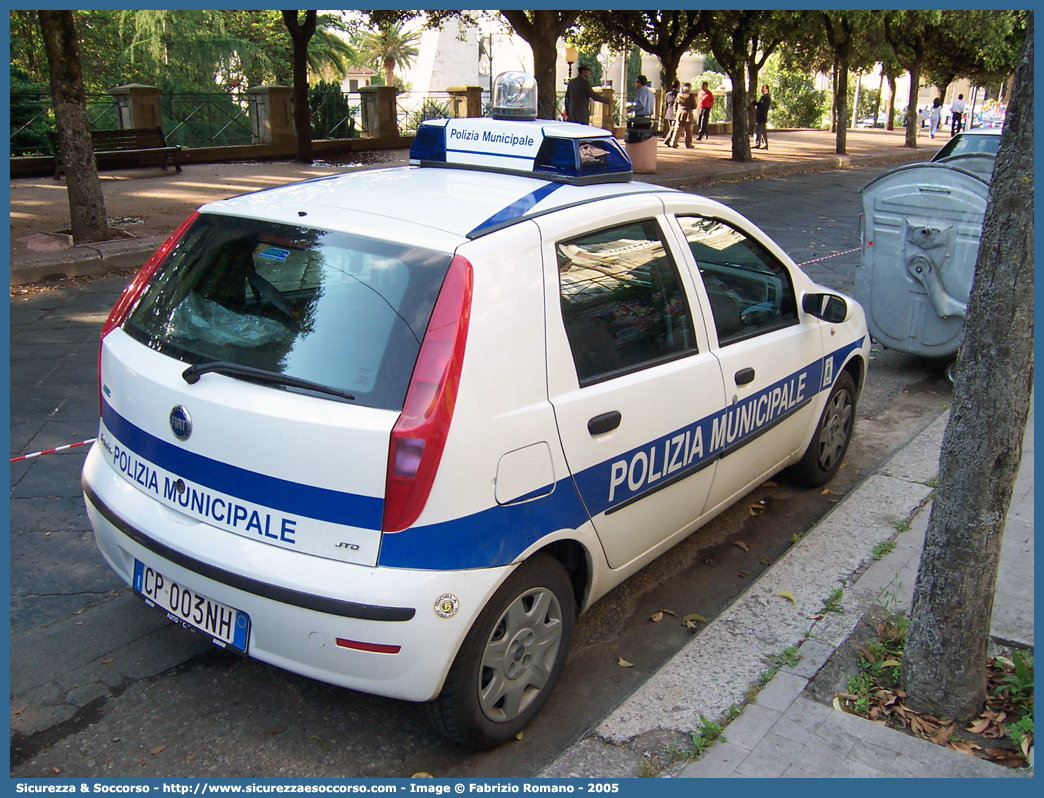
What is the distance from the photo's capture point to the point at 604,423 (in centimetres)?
301

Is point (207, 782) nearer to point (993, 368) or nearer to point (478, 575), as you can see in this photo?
A: point (478, 575)

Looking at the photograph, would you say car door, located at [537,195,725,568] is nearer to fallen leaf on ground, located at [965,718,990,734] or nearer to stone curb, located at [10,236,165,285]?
fallen leaf on ground, located at [965,718,990,734]

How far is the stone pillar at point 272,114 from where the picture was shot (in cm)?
1962

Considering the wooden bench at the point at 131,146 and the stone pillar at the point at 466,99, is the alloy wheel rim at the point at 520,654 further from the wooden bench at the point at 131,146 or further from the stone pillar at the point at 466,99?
the stone pillar at the point at 466,99

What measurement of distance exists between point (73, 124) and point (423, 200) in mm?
8290

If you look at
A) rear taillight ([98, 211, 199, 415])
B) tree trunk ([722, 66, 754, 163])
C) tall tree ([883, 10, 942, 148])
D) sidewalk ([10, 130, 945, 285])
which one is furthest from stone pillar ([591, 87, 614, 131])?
rear taillight ([98, 211, 199, 415])

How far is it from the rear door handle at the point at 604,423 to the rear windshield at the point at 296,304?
0.70 metres

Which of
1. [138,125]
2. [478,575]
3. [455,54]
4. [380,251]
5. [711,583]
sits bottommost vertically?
[711,583]

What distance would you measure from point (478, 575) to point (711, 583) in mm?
1814

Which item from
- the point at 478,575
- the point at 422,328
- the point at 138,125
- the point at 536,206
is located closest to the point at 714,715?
the point at 478,575

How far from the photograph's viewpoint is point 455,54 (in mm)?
66625

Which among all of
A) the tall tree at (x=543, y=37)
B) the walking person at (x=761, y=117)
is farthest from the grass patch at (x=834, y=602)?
the walking person at (x=761, y=117)

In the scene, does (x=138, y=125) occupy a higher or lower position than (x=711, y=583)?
higher

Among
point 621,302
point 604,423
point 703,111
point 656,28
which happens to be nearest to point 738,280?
point 621,302
